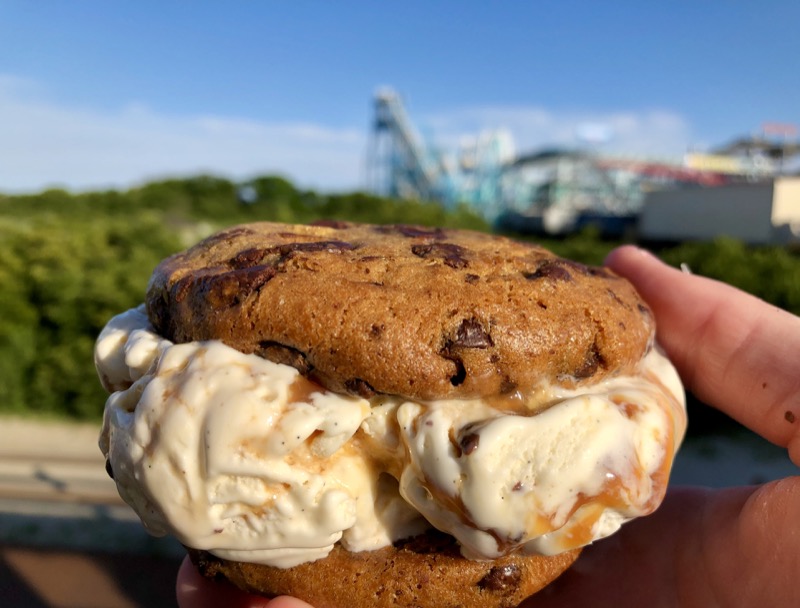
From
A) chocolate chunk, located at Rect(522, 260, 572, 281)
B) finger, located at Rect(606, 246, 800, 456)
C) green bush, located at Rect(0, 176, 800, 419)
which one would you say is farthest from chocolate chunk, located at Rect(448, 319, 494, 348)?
green bush, located at Rect(0, 176, 800, 419)

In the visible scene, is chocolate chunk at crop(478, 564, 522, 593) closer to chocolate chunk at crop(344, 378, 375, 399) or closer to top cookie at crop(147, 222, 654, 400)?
top cookie at crop(147, 222, 654, 400)

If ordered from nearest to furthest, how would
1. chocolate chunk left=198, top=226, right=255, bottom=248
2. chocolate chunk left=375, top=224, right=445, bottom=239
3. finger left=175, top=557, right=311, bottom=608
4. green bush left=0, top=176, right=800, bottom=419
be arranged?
finger left=175, top=557, right=311, bottom=608 < chocolate chunk left=198, top=226, right=255, bottom=248 < chocolate chunk left=375, top=224, right=445, bottom=239 < green bush left=0, top=176, right=800, bottom=419

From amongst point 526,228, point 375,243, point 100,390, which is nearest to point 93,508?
point 100,390

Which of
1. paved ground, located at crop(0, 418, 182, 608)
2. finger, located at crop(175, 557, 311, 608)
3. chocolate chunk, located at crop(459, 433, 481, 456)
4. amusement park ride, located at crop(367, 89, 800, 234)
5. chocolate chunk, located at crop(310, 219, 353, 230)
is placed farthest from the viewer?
amusement park ride, located at crop(367, 89, 800, 234)

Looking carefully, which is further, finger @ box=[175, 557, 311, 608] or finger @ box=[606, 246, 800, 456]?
finger @ box=[606, 246, 800, 456]

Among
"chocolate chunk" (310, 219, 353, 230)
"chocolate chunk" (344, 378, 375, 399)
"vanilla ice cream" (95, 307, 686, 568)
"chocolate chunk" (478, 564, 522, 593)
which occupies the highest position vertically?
"chocolate chunk" (310, 219, 353, 230)

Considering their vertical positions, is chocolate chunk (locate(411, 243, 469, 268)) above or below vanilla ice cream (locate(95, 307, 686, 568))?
above

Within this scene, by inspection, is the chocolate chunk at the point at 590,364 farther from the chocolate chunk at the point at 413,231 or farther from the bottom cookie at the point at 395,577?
the chocolate chunk at the point at 413,231

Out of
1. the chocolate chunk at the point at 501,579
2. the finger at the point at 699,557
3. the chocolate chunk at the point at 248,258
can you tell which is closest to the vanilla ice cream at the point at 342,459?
the chocolate chunk at the point at 501,579
